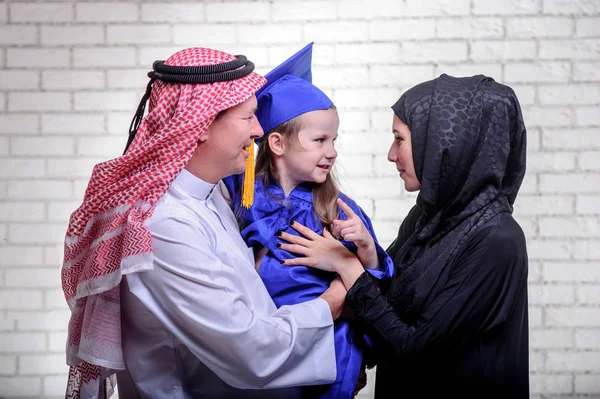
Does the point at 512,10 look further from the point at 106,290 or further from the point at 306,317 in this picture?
the point at 106,290

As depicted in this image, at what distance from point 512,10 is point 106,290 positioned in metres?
3.19

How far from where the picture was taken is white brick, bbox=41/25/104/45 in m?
4.43

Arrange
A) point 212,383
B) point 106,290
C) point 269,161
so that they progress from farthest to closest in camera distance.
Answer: point 269,161 < point 212,383 < point 106,290

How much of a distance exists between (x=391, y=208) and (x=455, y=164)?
2.17m

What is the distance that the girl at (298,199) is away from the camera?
2344mm


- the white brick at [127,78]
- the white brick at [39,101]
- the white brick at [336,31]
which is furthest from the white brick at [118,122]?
the white brick at [336,31]

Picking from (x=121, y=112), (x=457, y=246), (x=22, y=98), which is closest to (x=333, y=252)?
(x=457, y=246)

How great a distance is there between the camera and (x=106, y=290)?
80.0 inches

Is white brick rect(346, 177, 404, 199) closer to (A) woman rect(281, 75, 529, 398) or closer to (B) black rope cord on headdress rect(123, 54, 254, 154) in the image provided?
(A) woman rect(281, 75, 529, 398)

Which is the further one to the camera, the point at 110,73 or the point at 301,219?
the point at 110,73

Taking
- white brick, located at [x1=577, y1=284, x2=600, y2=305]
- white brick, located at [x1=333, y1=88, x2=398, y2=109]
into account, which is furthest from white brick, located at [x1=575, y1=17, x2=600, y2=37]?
white brick, located at [x1=577, y1=284, x2=600, y2=305]

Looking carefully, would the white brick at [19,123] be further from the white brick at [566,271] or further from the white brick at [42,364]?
the white brick at [566,271]

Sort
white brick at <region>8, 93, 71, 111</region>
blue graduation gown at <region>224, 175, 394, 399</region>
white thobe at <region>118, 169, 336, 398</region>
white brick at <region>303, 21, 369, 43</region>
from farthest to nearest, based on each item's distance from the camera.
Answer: white brick at <region>8, 93, 71, 111</region> → white brick at <region>303, 21, 369, 43</region> → blue graduation gown at <region>224, 175, 394, 399</region> → white thobe at <region>118, 169, 336, 398</region>

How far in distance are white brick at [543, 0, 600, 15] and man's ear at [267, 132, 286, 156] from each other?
98.7 inches
